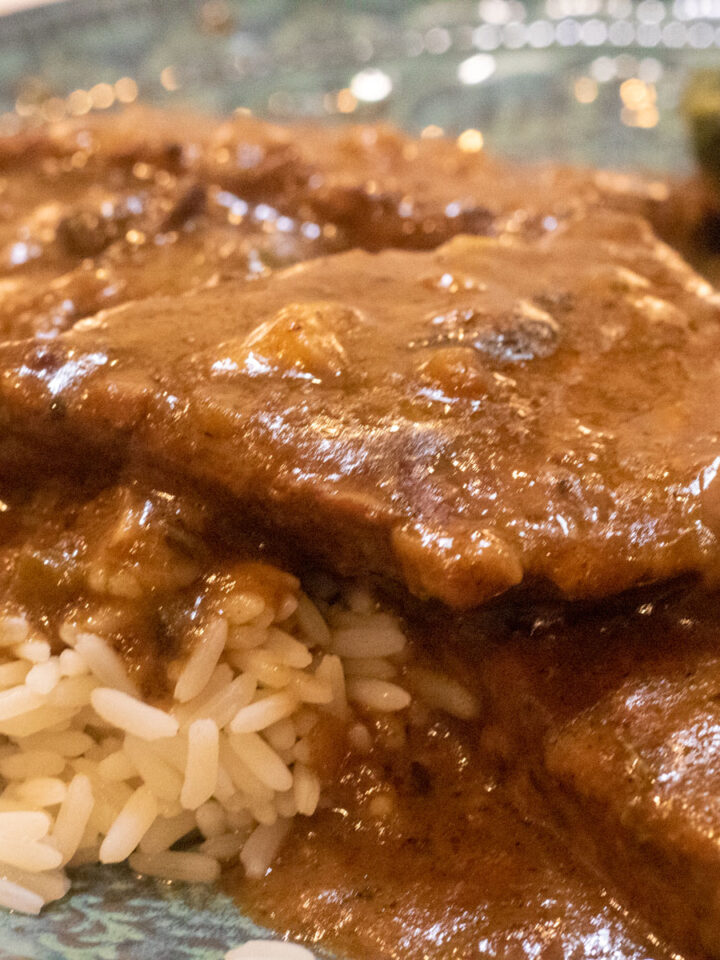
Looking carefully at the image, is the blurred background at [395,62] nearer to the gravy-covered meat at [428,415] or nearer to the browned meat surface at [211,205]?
the browned meat surface at [211,205]

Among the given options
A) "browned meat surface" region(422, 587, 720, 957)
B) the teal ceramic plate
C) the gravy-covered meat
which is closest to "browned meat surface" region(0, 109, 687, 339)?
the gravy-covered meat

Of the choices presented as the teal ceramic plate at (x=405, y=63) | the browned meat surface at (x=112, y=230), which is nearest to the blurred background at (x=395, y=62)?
the teal ceramic plate at (x=405, y=63)

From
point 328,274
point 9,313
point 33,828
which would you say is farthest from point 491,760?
point 9,313

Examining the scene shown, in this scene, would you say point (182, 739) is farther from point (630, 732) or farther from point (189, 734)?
point (630, 732)

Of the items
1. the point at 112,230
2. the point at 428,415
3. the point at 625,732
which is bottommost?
the point at 625,732

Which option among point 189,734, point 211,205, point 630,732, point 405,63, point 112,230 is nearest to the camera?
point 630,732

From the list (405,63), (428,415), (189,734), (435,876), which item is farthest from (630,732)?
(405,63)
